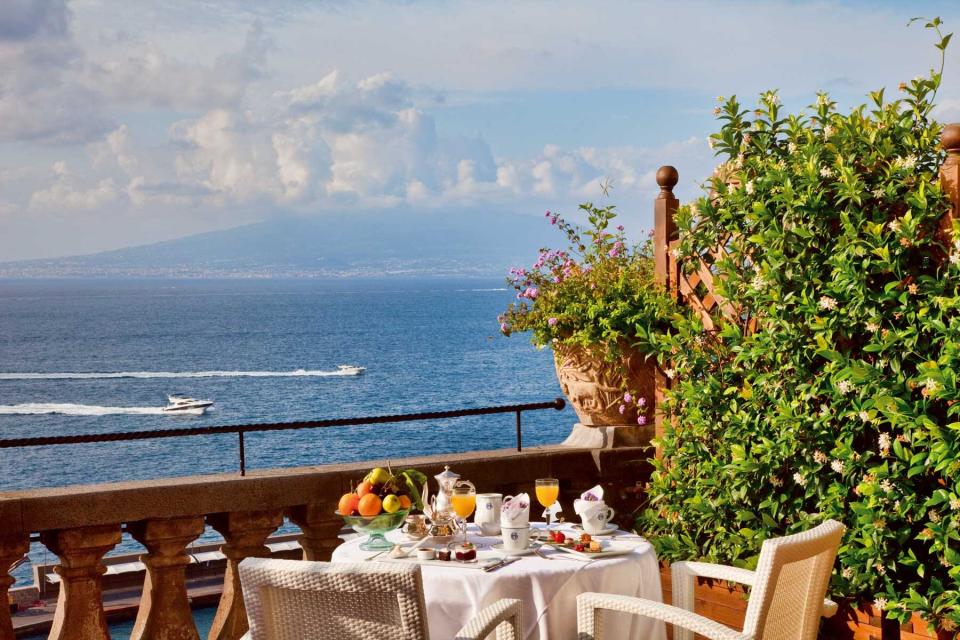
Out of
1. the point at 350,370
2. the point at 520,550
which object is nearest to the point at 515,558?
the point at 520,550

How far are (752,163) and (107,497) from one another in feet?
8.77

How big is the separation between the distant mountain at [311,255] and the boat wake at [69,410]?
68357mm

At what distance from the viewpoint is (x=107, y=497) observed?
3.66 m

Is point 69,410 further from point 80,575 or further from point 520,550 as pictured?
point 520,550

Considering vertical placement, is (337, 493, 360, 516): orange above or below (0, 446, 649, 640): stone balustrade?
above

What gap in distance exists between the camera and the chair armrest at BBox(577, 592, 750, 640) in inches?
107

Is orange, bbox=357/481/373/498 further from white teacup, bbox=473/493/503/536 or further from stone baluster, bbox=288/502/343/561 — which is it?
stone baluster, bbox=288/502/343/561

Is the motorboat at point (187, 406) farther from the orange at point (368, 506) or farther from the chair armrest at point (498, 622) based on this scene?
the chair armrest at point (498, 622)

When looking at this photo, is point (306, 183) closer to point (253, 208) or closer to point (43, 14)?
point (253, 208)

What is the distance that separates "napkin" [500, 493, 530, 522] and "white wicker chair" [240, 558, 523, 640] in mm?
784

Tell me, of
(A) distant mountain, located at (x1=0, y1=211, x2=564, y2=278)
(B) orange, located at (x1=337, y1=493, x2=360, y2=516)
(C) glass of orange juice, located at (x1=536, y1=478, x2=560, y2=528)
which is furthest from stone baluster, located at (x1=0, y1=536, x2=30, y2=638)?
(A) distant mountain, located at (x1=0, y1=211, x2=564, y2=278)

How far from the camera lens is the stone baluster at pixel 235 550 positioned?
3.94m

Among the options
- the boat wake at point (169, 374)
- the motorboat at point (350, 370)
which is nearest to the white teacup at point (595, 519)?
the boat wake at point (169, 374)

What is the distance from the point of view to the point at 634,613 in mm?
2918
